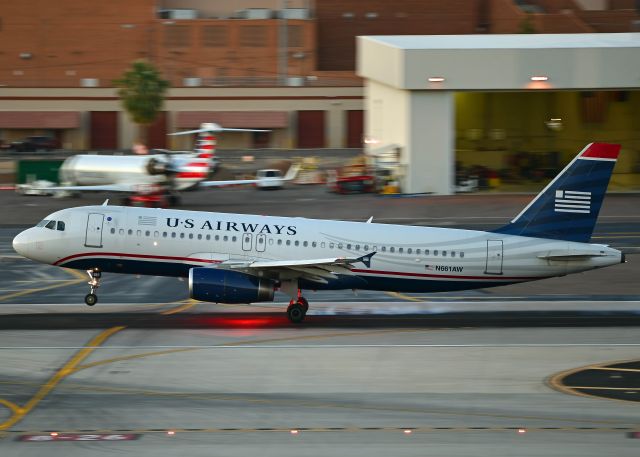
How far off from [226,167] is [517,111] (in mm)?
33301

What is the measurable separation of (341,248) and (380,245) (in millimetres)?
1491

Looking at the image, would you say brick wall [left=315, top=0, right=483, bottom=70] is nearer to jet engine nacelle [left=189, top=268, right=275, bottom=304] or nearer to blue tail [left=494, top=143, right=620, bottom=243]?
blue tail [left=494, top=143, right=620, bottom=243]

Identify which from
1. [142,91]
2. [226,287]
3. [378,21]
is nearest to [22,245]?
[226,287]

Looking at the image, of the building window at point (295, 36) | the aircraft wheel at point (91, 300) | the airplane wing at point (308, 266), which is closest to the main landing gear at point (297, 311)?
the airplane wing at point (308, 266)

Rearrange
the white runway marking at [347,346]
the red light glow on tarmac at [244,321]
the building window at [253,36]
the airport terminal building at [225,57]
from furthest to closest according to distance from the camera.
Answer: the building window at [253,36] → the airport terminal building at [225,57] → the red light glow on tarmac at [244,321] → the white runway marking at [347,346]

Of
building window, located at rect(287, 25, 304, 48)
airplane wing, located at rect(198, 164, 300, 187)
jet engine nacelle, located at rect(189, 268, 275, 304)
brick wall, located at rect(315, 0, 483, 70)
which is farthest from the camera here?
brick wall, located at rect(315, 0, 483, 70)

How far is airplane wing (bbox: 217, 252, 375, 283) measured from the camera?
128ft

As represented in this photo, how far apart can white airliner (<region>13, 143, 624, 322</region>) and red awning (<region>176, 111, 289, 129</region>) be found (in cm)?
8586

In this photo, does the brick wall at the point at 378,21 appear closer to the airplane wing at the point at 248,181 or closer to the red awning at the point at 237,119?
the red awning at the point at 237,119

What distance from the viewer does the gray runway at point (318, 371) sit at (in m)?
27.9

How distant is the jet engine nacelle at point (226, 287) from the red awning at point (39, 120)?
92.8 meters

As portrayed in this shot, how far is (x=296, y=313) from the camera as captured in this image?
4103 cm

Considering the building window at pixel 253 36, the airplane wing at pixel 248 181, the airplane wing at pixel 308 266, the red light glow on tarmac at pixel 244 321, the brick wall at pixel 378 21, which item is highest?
the brick wall at pixel 378 21

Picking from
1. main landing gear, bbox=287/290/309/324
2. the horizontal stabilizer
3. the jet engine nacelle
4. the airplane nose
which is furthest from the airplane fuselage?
the airplane nose
